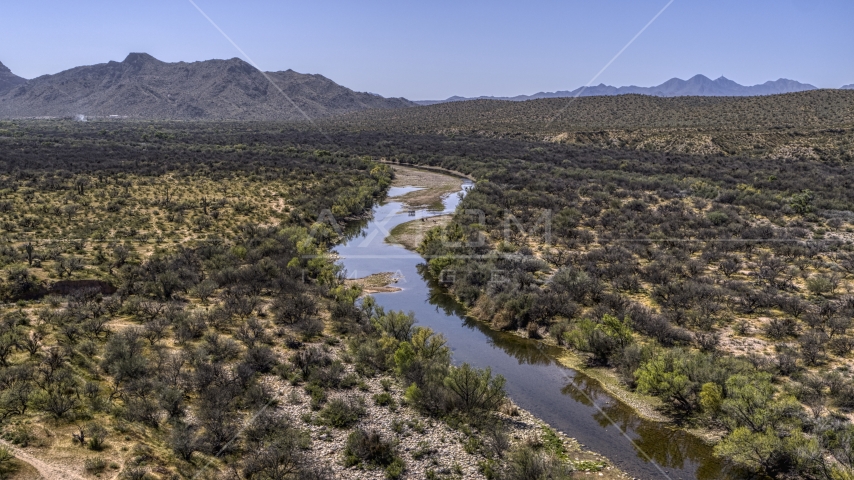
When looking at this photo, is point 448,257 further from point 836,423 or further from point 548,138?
point 548,138

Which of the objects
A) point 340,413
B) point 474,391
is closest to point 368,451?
point 340,413

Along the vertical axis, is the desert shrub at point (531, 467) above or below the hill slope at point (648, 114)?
below

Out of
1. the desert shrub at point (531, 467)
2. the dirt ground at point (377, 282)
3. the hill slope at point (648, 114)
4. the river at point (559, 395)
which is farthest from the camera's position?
the hill slope at point (648, 114)

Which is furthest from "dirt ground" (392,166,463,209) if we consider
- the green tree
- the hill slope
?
the hill slope

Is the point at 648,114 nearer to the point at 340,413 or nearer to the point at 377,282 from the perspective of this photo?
the point at 377,282

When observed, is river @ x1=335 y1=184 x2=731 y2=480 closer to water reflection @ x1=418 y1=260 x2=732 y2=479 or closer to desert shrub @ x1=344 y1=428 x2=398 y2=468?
water reflection @ x1=418 y1=260 x2=732 y2=479

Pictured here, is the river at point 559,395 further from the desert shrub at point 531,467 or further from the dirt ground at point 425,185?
the dirt ground at point 425,185

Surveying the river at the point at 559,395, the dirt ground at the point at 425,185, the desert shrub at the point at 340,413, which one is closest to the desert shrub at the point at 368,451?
the desert shrub at the point at 340,413

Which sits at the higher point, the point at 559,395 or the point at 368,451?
the point at 368,451

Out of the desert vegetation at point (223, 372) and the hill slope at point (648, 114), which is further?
the hill slope at point (648, 114)
